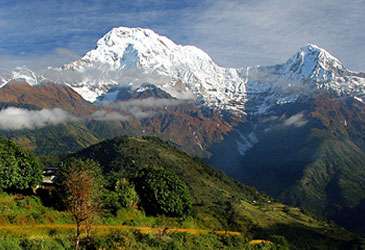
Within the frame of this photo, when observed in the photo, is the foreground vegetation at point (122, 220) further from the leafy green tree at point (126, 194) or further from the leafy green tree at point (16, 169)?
the leafy green tree at point (16, 169)

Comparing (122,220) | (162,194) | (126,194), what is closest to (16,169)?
(126,194)

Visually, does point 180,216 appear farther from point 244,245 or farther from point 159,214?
point 244,245

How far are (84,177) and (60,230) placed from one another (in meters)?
20.5

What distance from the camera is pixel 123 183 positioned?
12612 centimetres

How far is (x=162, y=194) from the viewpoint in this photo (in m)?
130

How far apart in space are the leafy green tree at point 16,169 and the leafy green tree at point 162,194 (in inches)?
921

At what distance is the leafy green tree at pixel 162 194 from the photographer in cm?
12912

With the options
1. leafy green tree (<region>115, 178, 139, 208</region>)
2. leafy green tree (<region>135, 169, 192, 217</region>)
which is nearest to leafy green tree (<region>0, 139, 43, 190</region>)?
leafy green tree (<region>115, 178, 139, 208</region>)

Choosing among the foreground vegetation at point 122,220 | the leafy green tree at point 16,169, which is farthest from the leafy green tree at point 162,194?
the leafy green tree at point 16,169

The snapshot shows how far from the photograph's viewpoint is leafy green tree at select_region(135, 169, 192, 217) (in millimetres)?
129125

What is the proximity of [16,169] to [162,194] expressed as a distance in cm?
3236

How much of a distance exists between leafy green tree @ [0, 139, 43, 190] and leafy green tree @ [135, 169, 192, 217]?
23387 mm

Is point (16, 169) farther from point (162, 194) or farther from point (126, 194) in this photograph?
point (162, 194)

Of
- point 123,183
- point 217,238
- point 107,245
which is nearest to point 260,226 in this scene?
point 123,183
